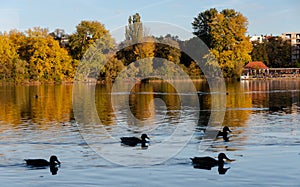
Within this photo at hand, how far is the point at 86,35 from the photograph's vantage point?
99.1 m

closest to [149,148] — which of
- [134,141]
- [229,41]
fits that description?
[134,141]

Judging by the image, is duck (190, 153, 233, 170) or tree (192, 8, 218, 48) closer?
duck (190, 153, 233, 170)

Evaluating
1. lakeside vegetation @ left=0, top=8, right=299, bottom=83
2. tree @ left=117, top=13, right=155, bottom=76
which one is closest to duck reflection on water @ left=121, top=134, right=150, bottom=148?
lakeside vegetation @ left=0, top=8, right=299, bottom=83

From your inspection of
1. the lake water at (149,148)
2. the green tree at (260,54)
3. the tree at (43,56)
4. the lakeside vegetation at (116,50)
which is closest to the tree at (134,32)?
the lakeside vegetation at (116,50)

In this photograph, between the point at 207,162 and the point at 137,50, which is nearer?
the point at 207,162

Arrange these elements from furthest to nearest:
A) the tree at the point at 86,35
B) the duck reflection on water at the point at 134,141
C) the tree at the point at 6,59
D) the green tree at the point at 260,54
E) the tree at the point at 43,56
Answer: the green tree at the point at 260,54, the tree at the point at 86,35, the tree at the point at 43,56, the tree at the point at 6,59, the duck reflection on water at the point at 134,141

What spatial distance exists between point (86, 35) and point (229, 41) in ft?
90.3

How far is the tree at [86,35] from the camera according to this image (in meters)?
97.1

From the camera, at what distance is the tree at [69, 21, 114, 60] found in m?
97.1

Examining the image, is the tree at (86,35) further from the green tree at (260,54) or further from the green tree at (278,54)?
the green tree at (278,54)

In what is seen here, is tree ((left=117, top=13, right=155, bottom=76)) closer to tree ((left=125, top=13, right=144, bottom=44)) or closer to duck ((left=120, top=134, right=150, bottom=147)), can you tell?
tree ((left=125, top=13, right=144, bottom=44))

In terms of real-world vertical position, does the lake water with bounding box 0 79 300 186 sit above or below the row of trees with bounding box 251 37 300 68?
below

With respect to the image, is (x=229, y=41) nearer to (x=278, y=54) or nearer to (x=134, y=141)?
(x=278, y=54)

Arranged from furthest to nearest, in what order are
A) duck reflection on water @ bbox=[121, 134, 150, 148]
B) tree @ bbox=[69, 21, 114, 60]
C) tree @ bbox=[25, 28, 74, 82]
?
tree @ bbox=[69, 21, 114, 60], tree @ bbox=[25, 28, 74, 82], duck reflection on water @ bbox=[121, 134, 150, 148]
